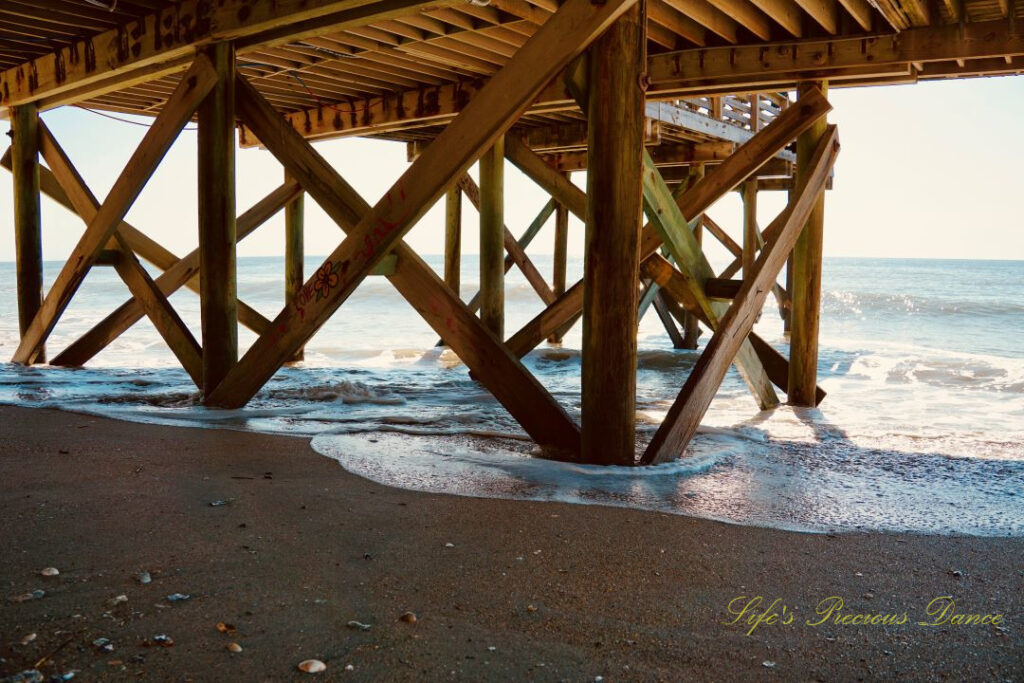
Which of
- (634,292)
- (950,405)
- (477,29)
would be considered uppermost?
(477,29)

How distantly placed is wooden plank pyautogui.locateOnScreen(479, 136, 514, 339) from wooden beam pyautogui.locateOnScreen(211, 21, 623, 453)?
327 centimetres

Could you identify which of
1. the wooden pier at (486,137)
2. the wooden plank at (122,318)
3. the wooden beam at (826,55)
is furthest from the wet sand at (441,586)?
the wooden plank at (122,318)

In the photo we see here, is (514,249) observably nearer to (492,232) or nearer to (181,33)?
(492,232)

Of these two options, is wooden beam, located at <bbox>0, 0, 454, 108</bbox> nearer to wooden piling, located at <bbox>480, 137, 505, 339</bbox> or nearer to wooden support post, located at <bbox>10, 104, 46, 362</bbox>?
wooden support post, located at <bbox>10, 104, 46, 362</bbox>

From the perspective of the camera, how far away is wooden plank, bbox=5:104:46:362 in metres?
7.85

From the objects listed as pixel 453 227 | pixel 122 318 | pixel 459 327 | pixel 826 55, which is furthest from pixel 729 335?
pixel 453 227

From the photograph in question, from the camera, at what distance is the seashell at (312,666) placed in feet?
6.71

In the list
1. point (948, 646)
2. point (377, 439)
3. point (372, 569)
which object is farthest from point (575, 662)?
point (377, 439)

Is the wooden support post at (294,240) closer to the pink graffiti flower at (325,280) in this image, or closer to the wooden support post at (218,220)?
the wooden support post at (218,220)

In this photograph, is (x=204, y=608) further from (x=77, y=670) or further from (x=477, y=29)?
(x=477, y=29)

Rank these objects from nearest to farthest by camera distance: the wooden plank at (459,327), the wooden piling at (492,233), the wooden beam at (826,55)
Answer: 1. the wooden plank at (459,327)
2. the wooden beam at (826,55)
3. the wooden piling at (492,233)

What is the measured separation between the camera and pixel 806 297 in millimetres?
7004

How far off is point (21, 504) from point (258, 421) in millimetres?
2253

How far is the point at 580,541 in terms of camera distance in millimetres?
3070
